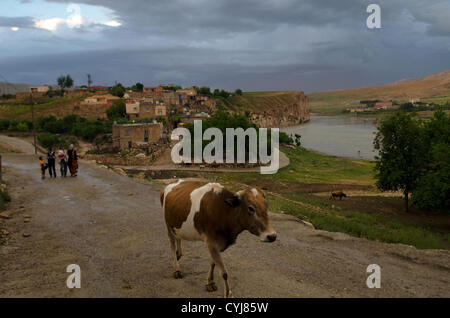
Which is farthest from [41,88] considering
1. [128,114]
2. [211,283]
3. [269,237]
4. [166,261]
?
[269,237]

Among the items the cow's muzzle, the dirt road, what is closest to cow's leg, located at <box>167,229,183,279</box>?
the dirt road

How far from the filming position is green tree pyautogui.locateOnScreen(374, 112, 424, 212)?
106 ft

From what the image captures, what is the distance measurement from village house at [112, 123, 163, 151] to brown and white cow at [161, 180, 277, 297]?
60.3 m

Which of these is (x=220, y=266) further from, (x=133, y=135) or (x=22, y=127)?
(x=22, y=127)

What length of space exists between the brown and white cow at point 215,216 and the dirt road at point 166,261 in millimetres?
1082

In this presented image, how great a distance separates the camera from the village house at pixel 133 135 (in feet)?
218

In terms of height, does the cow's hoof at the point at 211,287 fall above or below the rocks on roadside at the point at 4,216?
above

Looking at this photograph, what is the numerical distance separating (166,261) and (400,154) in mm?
31000

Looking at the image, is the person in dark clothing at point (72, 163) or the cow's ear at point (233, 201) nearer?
the cow's ear at point (233, 201)

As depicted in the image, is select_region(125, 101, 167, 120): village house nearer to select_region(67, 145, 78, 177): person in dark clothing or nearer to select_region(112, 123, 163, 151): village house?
select_region(112, 123, 163, 151): village house

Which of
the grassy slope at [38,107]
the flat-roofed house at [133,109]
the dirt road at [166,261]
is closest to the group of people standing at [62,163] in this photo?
the dirt road at [166,261]

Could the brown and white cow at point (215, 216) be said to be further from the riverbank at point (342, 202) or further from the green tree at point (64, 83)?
the green tree at point (64, 83)
